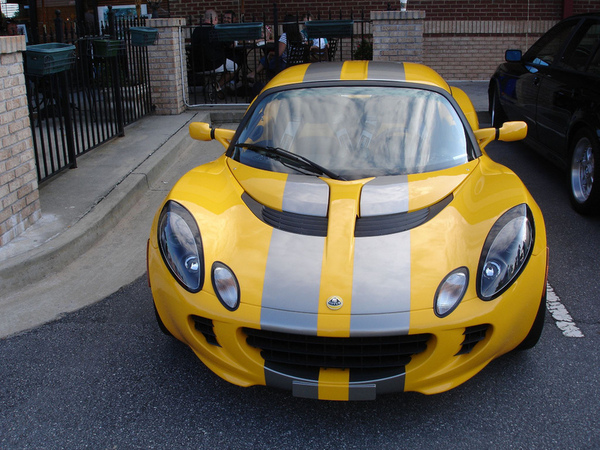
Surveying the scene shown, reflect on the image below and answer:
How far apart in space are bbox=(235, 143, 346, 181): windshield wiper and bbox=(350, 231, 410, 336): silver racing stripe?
652 mm

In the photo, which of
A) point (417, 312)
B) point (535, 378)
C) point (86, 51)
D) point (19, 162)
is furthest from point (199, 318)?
point (86, 51)

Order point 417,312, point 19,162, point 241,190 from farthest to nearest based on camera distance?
point 19,162 < point 241,190 < point 417,312

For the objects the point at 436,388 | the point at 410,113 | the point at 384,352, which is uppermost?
the point at 410,113

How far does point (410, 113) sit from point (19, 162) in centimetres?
292

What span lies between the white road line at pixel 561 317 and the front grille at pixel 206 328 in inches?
78.3

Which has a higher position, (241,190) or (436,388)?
(241,190)

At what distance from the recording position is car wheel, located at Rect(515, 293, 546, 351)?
119 inches

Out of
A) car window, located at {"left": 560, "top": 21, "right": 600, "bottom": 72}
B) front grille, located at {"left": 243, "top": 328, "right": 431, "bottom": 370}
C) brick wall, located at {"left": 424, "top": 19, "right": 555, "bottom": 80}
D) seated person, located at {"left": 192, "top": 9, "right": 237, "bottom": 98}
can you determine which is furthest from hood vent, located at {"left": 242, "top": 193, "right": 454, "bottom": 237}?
brick wall, located at {"left": 424, "top": 19, "right": 555, "bottom": 80}

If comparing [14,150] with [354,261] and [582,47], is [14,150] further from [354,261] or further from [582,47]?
[582,47]

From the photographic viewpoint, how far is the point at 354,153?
12.0 feet

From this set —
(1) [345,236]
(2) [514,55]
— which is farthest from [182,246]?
(2) [514,55]

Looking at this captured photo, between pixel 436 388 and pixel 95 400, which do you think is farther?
pixel 95 400

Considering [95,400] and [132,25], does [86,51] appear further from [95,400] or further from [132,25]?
[95,400]

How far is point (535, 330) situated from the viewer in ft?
10.1
